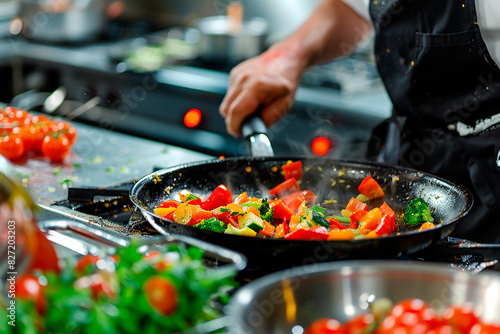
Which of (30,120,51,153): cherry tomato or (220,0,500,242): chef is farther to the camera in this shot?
(30,120,51,153): cherry tomato

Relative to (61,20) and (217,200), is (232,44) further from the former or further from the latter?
(217,200)

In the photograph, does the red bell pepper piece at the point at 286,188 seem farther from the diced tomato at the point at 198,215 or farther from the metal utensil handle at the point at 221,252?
the metal utensil handle at the point at 221,252

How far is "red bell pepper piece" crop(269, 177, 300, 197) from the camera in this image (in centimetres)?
155

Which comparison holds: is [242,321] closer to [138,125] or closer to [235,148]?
[235,148]

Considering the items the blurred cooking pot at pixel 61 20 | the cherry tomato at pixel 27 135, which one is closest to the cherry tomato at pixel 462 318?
the cherry tomato at pixel 27 135

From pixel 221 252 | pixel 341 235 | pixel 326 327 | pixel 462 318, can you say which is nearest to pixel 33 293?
pixel 221 252

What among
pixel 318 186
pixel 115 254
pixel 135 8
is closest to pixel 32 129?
pixel 318 186

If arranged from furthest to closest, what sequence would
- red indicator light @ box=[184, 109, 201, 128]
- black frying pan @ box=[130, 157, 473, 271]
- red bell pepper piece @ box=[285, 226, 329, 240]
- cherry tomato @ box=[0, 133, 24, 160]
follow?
red indicator light @ box=[184, 109, 201, 128]
cherry tomato @ box=[0, 133, 24, 160]
red bell pepper piece @ box=[285, 226, 329, 240]
black frying pan @ box=[130, 157, 473, 271]

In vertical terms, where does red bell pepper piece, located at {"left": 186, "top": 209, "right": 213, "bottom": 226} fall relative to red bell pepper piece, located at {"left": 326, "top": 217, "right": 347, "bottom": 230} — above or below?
below

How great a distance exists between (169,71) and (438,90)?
2.07m

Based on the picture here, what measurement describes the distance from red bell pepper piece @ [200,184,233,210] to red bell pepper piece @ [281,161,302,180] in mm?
239

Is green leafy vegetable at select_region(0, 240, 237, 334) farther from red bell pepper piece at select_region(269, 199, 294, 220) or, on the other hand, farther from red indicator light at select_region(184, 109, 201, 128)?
red indicator light at select_region(184, 109, 201, 128)

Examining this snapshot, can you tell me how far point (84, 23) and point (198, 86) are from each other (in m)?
1.37

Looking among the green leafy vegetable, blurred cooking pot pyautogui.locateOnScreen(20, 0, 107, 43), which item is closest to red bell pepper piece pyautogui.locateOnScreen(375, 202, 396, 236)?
the green leafy vegetable
